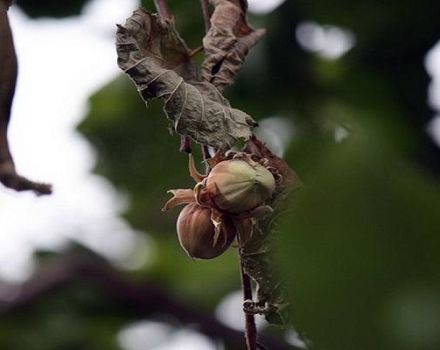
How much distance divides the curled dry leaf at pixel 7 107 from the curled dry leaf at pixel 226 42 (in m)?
0.29

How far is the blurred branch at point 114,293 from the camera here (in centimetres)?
224

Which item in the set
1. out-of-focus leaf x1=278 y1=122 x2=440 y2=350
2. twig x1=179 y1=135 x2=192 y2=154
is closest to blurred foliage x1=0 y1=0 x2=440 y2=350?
out-of-focus leaf x1=278 y1=122 x2=440 y2=350

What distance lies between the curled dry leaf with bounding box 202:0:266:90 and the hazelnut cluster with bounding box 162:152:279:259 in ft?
0.43

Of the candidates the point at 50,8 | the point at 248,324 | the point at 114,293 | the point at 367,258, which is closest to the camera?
the point at 367,258

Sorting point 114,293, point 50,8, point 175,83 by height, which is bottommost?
point 114,293

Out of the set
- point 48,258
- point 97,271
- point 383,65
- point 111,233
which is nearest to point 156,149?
point 97,271

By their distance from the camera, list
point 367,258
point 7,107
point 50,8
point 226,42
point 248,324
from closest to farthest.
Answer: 1. point 367,258
2. point 7,107
3. point 248,324
4. point 226,42
5. point 50,8

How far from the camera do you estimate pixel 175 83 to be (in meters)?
0.94

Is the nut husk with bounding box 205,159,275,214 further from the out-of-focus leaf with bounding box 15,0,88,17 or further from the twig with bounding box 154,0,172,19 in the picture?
the out-of-focus leaf with bounding box 15,0,88,17

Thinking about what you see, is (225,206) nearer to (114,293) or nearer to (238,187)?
(238,187)

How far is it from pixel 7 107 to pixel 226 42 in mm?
349

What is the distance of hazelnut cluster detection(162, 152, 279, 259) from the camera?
0.87 meters

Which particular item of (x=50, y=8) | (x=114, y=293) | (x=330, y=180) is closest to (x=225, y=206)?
(x=330, y=180)

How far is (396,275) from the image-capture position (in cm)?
43
